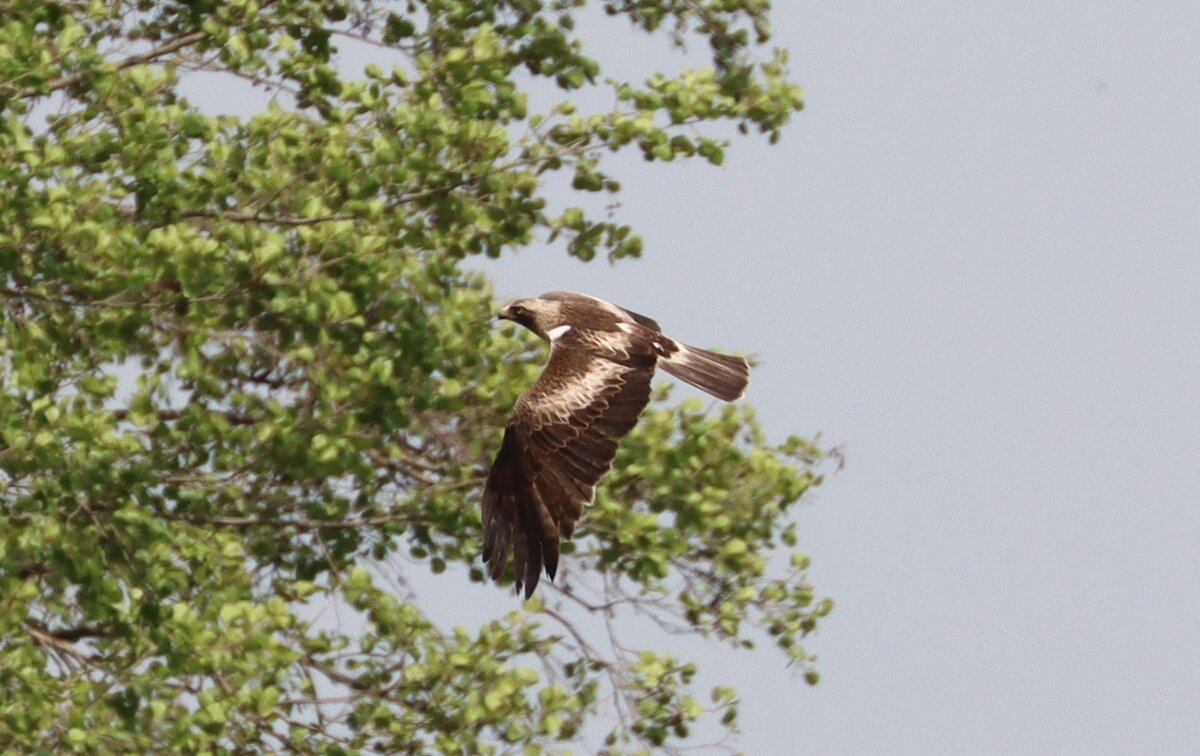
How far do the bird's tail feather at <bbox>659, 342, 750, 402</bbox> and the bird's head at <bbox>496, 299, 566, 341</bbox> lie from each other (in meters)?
0.63

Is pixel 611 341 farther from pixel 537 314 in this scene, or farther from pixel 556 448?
pixel 556 448

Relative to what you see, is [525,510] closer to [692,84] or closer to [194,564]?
[194,564]

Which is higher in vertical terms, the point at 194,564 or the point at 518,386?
the point at 518,386

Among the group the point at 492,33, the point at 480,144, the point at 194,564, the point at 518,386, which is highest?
the point at 492,33

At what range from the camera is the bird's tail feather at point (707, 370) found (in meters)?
12.8

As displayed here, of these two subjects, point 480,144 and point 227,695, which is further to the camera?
point 480,144

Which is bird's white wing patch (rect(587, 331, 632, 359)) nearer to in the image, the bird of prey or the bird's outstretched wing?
the bird of prey

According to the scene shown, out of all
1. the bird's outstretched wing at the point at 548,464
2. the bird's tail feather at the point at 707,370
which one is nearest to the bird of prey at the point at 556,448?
the bird's outstretched wing at the point at 548,464

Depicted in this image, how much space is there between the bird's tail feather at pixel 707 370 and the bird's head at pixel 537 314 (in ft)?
2.08

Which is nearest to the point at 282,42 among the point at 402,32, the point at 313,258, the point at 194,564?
the point at 402,32

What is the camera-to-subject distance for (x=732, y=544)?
544 inches

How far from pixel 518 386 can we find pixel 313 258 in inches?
53.6

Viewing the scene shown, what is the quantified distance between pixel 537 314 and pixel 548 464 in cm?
138

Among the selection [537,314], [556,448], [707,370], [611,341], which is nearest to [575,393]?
[556,448]
